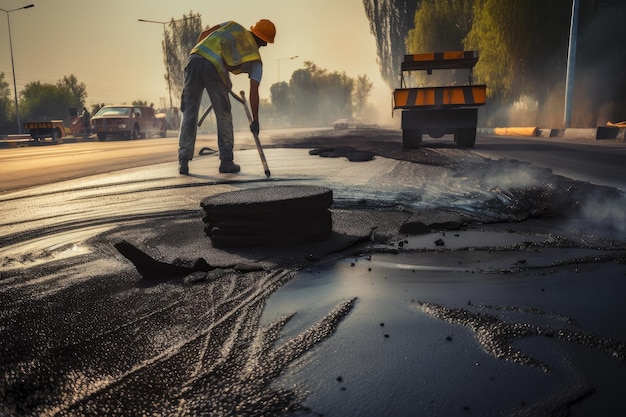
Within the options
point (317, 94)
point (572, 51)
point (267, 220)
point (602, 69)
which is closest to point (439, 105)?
point (267, 220)

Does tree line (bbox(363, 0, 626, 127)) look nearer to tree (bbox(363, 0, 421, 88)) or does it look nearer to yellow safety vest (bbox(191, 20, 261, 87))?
yellow safety vest (bbox(191, 20, 261, 87))

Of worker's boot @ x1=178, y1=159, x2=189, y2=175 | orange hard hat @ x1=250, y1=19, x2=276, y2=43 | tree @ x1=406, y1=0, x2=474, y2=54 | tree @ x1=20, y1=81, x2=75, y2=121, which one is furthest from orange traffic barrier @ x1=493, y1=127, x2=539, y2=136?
tree @ x1=20, y1=81, x2=75, y2=121

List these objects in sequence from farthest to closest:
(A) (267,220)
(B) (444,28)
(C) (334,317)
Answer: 1. (B) (444,28)
2. (A) (267,220)
3. (C) (334,317)

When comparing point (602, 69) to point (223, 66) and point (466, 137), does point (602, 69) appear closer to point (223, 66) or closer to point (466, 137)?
point (466, 137)

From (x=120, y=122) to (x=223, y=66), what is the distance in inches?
768

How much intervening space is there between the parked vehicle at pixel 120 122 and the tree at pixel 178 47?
3656 cm

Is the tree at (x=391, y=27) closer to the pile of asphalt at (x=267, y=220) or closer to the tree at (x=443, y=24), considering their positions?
the tree at (x=443, y=24)

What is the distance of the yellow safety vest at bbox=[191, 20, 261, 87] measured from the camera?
6.33 m

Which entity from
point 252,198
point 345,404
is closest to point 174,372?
point 345,404

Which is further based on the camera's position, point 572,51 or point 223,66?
point 572,51

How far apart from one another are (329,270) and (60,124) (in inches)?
1037

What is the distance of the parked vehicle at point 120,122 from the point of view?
2378 centimetres

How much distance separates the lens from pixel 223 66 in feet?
21.0

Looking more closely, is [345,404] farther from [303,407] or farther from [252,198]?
[252,198]
